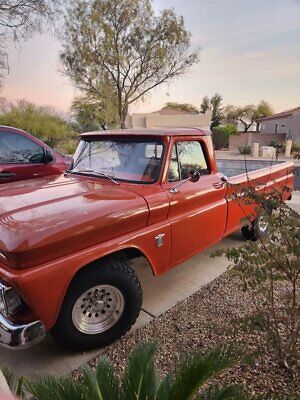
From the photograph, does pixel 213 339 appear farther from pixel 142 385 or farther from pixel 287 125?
pixel 287 125

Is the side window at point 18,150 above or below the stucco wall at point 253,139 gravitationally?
above

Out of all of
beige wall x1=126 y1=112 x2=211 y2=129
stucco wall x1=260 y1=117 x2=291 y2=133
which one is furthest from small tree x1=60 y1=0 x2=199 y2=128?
stucco wall x1=260 y1=117 x2=291 y2=133

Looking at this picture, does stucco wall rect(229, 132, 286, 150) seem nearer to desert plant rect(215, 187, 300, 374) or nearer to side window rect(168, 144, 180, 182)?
side window rect(168, 144, 180, 182)

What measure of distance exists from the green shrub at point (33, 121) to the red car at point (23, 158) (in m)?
20.9

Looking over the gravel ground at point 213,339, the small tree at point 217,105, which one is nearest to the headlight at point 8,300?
the gravel ground at point 213,339

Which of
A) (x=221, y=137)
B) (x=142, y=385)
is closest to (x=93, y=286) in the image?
(x=142, y=385)

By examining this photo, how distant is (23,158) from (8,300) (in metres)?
3.07

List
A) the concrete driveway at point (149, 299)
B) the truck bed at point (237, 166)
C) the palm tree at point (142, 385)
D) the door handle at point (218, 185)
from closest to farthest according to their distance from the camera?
the palm tree at point (142, 385)
the concrete driveway at point (149, 299)
the door handle at point (218, 185)
the truck bed at point (237, 166)

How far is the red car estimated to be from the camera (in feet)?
14.3

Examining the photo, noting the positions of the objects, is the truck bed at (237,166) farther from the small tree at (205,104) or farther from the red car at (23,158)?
the small tree at (205,104)

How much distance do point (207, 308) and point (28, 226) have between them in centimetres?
205

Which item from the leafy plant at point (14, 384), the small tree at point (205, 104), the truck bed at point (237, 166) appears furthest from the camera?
the small tree at point (205, 104)

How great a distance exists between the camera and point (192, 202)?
3264mm

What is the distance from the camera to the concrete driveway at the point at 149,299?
2424 millimetres
